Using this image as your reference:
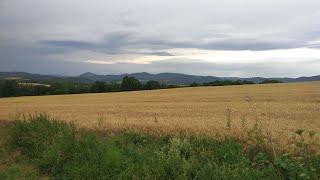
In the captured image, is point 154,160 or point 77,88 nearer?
point 154,160

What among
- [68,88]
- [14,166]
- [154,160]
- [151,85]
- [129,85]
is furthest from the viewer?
[151,85]

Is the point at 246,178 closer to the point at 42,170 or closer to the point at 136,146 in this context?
the point at 136,146

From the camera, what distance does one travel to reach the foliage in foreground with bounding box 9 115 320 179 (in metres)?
8.04

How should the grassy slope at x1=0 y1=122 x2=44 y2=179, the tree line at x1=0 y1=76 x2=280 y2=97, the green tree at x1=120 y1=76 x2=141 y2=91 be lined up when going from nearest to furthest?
the grassy slope at x1=0 y1=122 x2=44 y2=179 < the tree line at x1=0 y1=76 x2=280 y2=97 < the green tree at x1=120 y1=76 x2=141 y2=91

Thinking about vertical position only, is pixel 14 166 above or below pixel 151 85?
below

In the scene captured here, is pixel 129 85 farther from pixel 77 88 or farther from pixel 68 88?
pixel 68 88

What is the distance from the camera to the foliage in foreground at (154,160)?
8038 millimetres

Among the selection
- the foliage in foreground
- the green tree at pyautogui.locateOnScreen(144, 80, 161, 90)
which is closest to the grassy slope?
the foliage in foreground

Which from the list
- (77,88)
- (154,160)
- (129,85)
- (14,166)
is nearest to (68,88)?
(77,88)

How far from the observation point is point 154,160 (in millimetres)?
8852

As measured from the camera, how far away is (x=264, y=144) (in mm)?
9836

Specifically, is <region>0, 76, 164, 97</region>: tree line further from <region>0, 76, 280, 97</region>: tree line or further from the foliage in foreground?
the foliage in foreground

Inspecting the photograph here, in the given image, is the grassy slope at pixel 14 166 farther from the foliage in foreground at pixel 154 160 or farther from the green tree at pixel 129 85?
the green tree at pixel 129 85

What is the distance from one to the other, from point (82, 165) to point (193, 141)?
2.88 m
